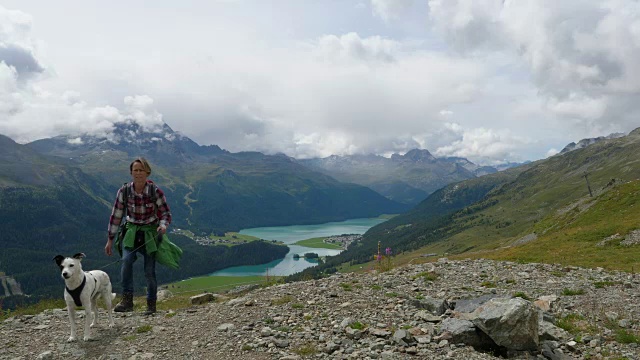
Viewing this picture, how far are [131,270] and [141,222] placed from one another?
1943 mm

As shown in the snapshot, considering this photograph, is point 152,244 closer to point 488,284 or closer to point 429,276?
point 429,276

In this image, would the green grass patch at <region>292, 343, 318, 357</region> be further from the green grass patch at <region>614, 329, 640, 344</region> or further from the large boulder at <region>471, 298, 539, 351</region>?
the green grass patch at <region>614, 329, 640, 344</region>

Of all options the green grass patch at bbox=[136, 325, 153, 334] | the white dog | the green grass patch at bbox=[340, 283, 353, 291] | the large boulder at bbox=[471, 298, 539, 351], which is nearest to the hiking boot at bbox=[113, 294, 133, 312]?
the green grass patch at bbox=[136, 325, 153, 334]

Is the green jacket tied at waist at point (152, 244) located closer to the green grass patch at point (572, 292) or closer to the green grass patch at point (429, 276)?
the green grass patch at point (429, 276)

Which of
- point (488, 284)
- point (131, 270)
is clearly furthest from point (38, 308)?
point (488, 284)

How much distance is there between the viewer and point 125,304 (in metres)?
13.3

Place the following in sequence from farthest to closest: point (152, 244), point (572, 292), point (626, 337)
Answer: point (572, 292) → point (152, 244) → point (626, 337)

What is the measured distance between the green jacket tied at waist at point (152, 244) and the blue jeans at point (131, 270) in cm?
22

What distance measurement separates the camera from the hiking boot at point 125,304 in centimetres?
1325

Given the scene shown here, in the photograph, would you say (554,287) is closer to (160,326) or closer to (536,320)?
(536,320)

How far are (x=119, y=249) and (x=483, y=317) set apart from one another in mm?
11768

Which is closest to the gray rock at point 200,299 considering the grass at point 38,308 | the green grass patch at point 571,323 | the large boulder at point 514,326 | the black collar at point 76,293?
the grass at point 38,308

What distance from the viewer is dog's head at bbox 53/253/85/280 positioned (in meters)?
9.98

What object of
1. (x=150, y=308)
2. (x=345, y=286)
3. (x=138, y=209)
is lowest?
(x=345, y=286)
